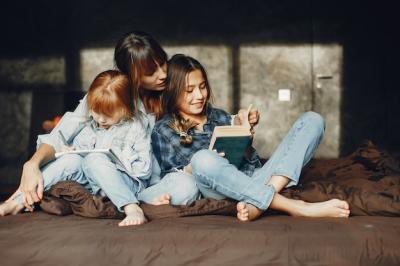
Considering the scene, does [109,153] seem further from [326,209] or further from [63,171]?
[326,209]

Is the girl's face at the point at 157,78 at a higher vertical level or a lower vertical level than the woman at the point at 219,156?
higher

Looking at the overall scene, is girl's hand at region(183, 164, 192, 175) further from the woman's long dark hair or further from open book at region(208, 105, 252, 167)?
the woman's long dark hair

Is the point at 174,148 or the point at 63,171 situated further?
the point at 174,148

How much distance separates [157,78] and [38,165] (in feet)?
2.12

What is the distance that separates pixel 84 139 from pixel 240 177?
0.74 meters

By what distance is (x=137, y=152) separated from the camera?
219cm

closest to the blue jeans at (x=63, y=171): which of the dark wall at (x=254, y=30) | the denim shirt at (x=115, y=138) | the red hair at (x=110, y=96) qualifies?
the denim shirt at (x=115, y=138)

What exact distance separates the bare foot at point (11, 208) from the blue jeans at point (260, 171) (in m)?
0.68

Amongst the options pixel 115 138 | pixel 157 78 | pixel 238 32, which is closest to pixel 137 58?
pixel 157 78

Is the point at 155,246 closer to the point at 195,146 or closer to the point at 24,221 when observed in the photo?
the point at 24,221

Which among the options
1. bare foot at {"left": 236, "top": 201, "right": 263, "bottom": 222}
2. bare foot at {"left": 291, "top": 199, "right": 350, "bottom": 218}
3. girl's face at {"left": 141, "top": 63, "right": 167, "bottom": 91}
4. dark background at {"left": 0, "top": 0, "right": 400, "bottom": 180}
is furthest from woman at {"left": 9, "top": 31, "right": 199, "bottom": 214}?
dark background at {"left": 0, "top": 0, "right": 400, "bottom": 180}

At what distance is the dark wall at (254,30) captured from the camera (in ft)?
16.2

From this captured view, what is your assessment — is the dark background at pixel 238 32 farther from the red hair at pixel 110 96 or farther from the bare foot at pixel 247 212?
the bare foot at pixel 247 212

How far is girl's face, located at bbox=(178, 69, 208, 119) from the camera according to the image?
2.32 metres
